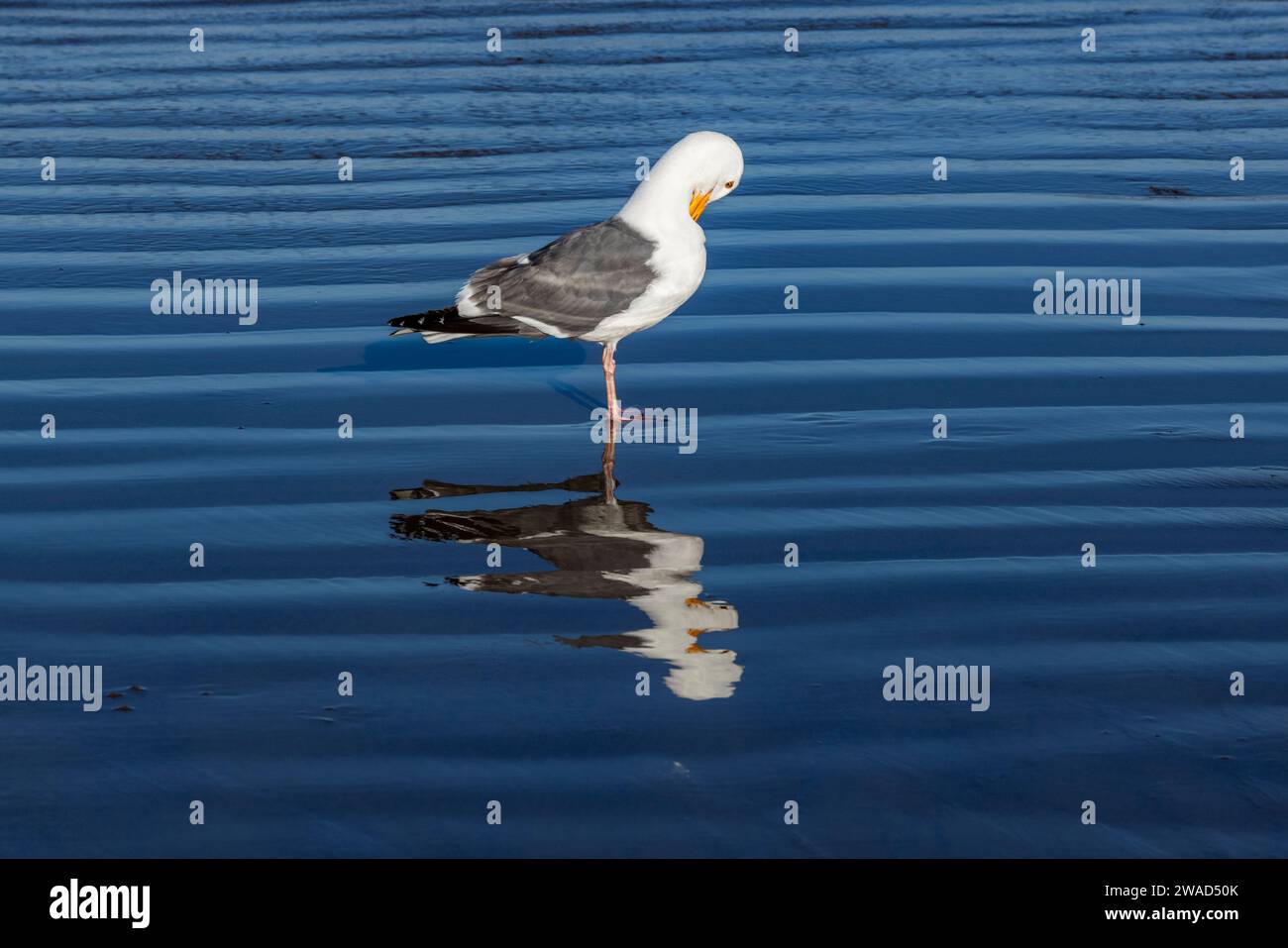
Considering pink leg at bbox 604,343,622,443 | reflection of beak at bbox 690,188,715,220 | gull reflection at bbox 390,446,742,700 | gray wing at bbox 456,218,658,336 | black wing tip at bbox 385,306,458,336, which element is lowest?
gull reflection at bbox 390,446,742,700

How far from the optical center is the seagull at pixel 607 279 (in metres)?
8.50

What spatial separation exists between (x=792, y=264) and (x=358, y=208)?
3430 millimetres

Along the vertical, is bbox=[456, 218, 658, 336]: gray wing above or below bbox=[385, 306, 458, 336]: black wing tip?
above

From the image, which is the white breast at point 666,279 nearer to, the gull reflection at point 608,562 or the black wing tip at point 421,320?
the black wing tip at point 421,320

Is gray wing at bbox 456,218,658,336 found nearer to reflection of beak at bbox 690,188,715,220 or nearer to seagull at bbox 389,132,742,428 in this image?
seagull at bbox 389,132,742,428

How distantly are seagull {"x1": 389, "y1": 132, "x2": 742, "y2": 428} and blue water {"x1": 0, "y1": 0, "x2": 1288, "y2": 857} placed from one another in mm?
573

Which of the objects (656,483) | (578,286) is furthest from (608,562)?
(578,286)

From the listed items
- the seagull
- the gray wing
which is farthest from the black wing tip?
the gray wing

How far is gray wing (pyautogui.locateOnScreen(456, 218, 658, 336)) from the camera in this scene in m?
Answer: 8.50

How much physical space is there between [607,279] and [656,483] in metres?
1.18

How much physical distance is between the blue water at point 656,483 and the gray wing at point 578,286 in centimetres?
64

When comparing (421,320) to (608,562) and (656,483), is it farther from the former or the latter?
(608,562)

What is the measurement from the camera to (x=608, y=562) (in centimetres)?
708
